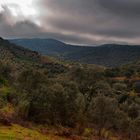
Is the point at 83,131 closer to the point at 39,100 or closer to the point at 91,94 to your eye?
the point at 39,100

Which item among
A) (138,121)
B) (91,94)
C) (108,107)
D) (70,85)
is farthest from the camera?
(91,94)

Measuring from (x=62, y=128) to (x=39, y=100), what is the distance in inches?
489

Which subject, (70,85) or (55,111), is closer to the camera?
(55,111)

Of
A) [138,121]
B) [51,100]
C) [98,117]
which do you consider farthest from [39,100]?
[138,121]

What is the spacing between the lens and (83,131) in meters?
115

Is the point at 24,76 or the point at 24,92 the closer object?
the point at 24,92

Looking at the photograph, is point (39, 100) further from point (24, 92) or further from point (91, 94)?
point (91, 94)

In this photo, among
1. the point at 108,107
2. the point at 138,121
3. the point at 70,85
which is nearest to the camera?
the point at 108,107

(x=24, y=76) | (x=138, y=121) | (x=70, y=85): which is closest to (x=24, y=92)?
(x=24, y=76)

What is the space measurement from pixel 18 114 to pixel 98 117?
89.1 feet

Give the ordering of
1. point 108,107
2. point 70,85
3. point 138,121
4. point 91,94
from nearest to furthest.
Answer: point 108,107
point 138,121
point 70,85
point 91,94

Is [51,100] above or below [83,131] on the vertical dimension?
above

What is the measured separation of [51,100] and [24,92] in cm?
1666

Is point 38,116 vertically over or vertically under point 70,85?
under
